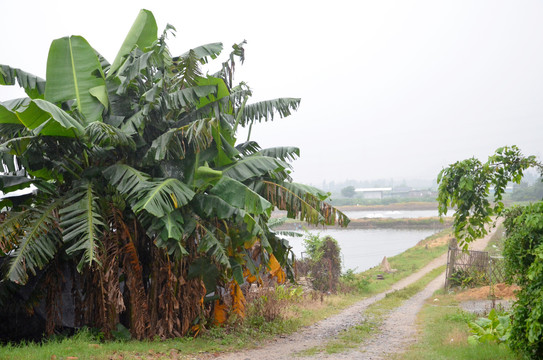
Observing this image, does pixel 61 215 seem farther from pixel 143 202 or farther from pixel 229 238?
pixel 229 238

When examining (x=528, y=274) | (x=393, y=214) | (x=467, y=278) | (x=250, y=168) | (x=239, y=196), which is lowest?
(x=393, y=214)

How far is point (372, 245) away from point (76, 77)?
40086mm

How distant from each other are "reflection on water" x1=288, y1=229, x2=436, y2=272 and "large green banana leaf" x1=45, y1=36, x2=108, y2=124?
2128 cm

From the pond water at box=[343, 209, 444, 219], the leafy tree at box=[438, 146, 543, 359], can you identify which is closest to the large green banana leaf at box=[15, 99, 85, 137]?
the leafy tree at box=[438, 146, 543, 359]

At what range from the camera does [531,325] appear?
5.30 m

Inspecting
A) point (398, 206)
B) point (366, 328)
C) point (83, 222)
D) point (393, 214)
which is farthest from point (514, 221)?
point (398, 206)

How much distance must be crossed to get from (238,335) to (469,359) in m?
4.31

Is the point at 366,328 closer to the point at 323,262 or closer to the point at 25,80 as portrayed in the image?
the point at 323,262

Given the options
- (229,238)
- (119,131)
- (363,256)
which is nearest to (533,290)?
(229,238)

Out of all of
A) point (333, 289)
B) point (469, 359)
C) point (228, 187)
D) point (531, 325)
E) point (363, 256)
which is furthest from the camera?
point (363, 256)

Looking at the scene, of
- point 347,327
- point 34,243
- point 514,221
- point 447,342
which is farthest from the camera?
point 347,327

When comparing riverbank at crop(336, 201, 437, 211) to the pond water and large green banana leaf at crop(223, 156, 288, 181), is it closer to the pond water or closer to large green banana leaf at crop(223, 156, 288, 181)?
the pond water

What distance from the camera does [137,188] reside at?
7.40m

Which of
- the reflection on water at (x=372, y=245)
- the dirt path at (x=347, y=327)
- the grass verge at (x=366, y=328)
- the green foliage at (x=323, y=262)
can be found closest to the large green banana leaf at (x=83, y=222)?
the dirt path at (x=347, y=327)
